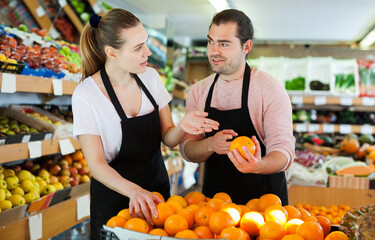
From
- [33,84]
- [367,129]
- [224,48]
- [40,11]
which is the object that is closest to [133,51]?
[224,48]

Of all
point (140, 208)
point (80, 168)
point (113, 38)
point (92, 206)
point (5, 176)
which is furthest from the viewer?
point (80, 168)

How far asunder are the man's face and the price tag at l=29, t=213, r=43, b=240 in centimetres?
170

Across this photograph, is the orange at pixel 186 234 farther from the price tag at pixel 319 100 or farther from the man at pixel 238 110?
the price tag at pixel 319 100

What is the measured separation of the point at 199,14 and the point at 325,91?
8.52 feet

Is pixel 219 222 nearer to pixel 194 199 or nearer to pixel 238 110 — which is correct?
pixel 194 199

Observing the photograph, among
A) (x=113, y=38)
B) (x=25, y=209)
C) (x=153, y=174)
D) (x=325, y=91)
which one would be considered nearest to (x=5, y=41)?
(x=25, y=209)

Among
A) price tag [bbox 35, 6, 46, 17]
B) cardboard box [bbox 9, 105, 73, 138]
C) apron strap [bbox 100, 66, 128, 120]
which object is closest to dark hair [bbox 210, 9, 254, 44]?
apron strap [bbox 100, 66, 128, 120]

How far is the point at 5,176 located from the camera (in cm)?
288

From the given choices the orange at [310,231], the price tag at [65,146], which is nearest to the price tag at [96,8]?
the price tag at [65,146]

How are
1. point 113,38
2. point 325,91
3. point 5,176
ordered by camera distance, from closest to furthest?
point 113,38 → point 5,176 → point 325,91

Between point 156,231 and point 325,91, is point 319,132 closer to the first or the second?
point 325,91

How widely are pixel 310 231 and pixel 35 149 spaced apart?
2.14m

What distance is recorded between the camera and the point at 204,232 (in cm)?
137

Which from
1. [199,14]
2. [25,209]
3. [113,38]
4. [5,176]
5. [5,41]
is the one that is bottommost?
[25,209]
